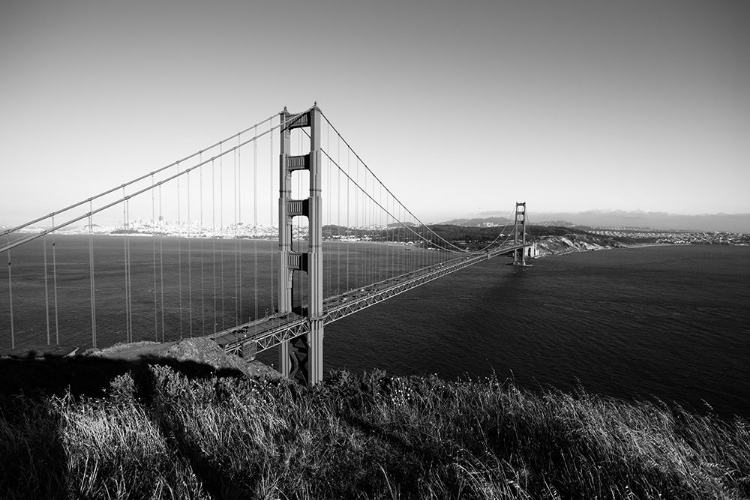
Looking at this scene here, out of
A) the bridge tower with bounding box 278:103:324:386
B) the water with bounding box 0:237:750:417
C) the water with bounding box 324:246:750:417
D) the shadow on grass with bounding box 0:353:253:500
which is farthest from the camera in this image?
the water with bounding box 0:237:750:417

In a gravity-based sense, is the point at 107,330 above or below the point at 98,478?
below

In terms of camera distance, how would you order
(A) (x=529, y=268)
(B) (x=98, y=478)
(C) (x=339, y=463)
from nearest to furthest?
(B) (x=98, y=478) → (C) (x=339, y=463) → (A) (x=529, y=268)

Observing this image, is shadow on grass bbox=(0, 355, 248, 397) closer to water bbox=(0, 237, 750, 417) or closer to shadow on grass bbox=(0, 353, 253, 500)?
shadow on grass bbox=(0, 353, 253, 500)

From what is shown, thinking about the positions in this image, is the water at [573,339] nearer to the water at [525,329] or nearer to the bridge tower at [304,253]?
the water at [525,329]

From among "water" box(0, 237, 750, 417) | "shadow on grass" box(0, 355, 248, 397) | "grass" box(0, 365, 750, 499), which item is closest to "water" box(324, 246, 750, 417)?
"water" box(0, 237, 750, 417)

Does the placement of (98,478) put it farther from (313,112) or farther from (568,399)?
(313,112)

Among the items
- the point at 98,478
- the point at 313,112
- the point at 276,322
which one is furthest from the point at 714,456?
the point at 313,112

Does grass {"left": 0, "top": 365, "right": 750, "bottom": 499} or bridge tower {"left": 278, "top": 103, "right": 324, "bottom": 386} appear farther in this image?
bridge tower {"left": 278, "top": 103, "right": 324, "bottom": 386}
